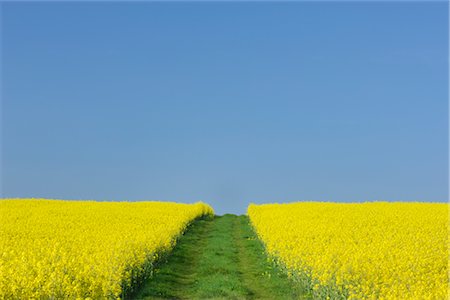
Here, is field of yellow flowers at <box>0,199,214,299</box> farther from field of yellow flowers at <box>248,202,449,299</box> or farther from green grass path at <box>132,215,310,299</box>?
field of yellow flowers at <box>248,202,449,299</box>

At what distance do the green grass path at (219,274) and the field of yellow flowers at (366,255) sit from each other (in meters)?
0.93

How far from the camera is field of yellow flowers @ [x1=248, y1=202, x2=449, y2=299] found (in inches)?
672

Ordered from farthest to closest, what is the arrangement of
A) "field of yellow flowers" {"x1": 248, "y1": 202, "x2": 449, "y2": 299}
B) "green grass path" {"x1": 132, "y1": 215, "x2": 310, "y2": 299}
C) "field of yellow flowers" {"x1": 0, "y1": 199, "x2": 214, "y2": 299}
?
"green grass path" {"x1": 132, "y1": 215, "x2": 310, "y2": 299} < "field of yellow flowers" {"x1": 248, "y1": 202, "x2": 449, "y2": 299} < "field of yellow flowers" {"x1": 0, "y1": 199, "x2": 214, "y2": 299}

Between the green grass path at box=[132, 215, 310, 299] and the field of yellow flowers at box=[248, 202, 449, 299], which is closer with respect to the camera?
the field of yellow flowers at box=[248, 202, 449, 299]

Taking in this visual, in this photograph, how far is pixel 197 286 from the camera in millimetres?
23016

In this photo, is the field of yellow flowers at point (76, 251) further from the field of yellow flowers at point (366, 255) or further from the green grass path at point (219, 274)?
the field of yellow flowers at point (366, 255)

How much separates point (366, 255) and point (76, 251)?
11.7 metres

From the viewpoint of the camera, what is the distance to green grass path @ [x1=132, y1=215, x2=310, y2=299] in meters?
21.6

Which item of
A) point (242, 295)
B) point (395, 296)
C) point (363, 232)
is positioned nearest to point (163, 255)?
point (242, 295)

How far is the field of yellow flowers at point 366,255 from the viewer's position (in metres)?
17.1

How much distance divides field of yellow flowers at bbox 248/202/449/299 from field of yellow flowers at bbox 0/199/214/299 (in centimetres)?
635

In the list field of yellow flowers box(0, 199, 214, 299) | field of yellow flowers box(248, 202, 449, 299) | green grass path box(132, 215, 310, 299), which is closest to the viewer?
field of yellow flowers box(0, 199, 214, 299)

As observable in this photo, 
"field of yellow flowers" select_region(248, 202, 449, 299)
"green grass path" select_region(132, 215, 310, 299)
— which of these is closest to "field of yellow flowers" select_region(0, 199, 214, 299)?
"green grass path" select_region(132, 215, 310, 299)

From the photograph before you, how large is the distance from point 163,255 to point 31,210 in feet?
68.9
